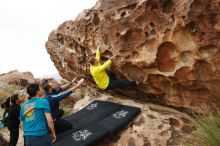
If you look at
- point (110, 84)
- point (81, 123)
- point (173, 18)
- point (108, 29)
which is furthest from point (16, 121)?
point (173, 18)

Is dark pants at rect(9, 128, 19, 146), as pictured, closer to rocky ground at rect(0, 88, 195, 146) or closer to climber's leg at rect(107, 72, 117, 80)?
rocky ground at rect(0, 88, 195, 146)

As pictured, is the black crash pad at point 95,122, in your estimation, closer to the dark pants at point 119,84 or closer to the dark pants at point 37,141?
the dark pants at point 119,84

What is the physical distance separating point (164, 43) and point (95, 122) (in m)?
2.55

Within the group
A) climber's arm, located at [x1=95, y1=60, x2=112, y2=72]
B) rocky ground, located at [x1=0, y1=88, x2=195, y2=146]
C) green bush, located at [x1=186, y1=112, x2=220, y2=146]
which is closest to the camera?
green bush, located at [x1=186, y1=112, x2=220, y2=146]

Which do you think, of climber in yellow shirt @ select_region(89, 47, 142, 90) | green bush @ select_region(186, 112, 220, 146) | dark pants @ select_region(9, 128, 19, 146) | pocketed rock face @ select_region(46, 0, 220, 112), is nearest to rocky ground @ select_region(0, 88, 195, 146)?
pocketed rock face @ select_region(46, 0, 220, 112)

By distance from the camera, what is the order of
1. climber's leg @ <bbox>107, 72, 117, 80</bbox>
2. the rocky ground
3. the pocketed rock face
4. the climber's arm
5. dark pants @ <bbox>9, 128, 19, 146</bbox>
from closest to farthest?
the pocketed rock face, the rocky ground, dark pants @ <bbox>9, 128, 19, 146</bbox>, the climber's arm, climber's leg @ <bbox>107, 72, 117, 80</bbox>

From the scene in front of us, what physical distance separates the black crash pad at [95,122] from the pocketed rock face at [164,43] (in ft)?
3.08

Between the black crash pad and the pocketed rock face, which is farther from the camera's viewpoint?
the black crash pad

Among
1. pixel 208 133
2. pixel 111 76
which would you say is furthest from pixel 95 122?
pixel 208 133

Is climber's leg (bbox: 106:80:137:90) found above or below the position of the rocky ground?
above

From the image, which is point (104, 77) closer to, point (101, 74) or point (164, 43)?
point (101, 74)

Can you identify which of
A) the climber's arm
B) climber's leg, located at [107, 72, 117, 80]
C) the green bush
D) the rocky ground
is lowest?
the rocky ground

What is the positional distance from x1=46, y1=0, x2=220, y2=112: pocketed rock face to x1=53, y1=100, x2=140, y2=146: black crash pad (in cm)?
94

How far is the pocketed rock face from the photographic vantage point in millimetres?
7887
